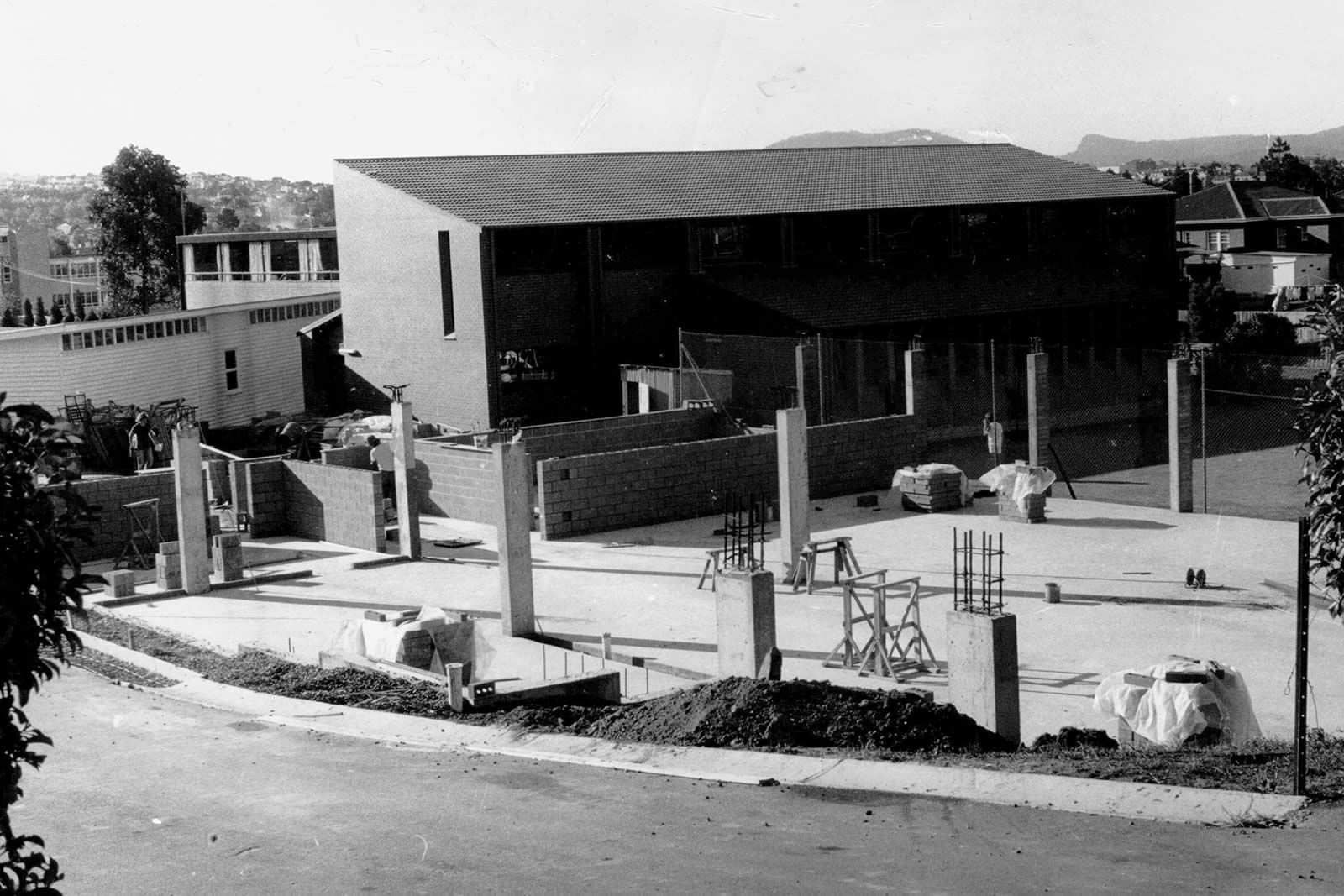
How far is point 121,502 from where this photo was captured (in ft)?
76.6

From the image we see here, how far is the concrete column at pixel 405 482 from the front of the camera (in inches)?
913

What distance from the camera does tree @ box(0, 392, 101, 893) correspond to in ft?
19.4

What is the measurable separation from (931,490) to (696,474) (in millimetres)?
4056

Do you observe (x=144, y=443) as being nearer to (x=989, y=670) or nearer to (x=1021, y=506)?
(x=1021, y=506)

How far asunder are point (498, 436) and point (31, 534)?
20243 millimetres

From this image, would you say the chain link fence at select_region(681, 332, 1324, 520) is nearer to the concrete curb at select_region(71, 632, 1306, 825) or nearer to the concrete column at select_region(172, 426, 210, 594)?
the concrete column at select_region(172, 426, 210, 594)

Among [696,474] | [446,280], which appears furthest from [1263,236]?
[696,474]

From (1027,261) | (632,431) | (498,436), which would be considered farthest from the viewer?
(1027,261)

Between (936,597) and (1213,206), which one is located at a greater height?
(1213,206)

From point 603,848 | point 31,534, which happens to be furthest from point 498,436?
point 31,534

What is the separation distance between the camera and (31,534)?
19.4 feet

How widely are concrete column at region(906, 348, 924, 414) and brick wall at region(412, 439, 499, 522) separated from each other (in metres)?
9.02

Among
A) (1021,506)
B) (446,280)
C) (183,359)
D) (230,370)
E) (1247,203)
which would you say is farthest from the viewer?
(1247,203)

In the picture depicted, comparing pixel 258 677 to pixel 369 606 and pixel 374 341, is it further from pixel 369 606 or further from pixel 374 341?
pixel 374 341
